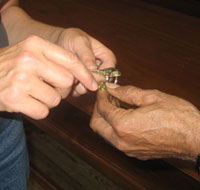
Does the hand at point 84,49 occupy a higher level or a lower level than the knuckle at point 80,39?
lower

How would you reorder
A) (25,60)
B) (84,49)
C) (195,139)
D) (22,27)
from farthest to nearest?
(22,27) → (84,49) → (195,139) → (25,60)

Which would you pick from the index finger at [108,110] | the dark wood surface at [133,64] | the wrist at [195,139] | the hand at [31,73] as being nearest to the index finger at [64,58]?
the hand at [31,73]

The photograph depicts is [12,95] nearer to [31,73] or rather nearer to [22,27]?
[31,73]

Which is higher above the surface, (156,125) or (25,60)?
(25,60)

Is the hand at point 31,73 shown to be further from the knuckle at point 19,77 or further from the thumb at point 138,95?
the thumb at point 138,95

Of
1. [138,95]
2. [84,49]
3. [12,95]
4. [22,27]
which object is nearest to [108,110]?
[138,95]

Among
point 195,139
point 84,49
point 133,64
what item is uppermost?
point 84,49

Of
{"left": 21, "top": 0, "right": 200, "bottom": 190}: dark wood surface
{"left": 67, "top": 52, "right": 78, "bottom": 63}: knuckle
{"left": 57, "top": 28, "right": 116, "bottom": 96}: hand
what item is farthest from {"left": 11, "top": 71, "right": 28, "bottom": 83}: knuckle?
{"left": 21, "top": 0, "right": 200, "bottom": 190}: dark wood surface
